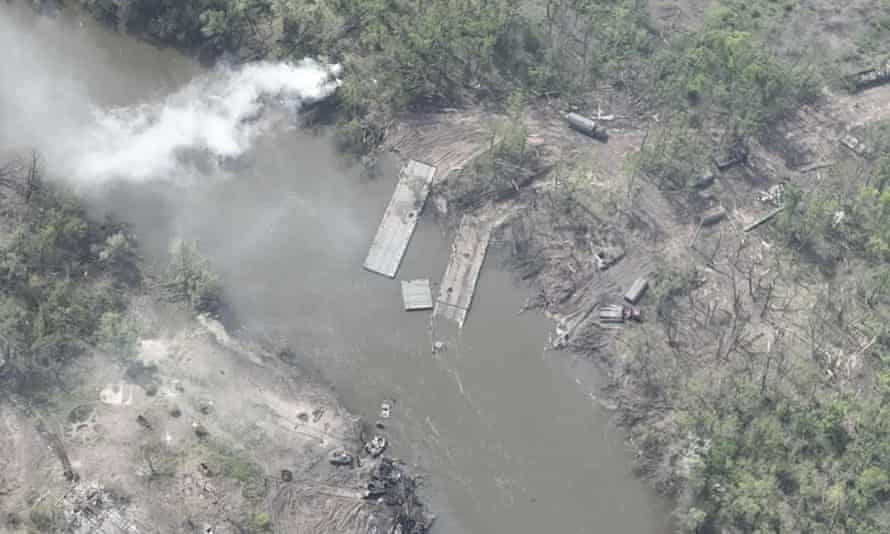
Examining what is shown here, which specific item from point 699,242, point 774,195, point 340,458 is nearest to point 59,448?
point 340,458

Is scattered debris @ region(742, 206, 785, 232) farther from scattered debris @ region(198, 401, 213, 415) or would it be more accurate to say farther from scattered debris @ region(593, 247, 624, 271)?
scattered debris @ region(198, 401, 213, 415)

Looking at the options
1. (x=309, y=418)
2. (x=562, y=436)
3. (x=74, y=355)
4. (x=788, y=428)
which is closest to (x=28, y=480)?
(x=74, y=355)

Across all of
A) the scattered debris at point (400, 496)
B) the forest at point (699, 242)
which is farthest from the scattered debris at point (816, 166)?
the scattered debris at point (400, 496)

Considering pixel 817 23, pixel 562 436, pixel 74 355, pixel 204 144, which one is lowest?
pixel 562 436

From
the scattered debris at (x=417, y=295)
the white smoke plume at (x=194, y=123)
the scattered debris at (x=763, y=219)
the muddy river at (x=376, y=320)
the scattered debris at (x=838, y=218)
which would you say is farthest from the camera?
the white smoke plume at (x=194, y=123)

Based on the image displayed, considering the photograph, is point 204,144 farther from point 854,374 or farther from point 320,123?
point 854,374

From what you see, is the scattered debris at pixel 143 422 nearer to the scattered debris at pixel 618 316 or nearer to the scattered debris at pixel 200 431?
the scattered debris at pixel 200 431
